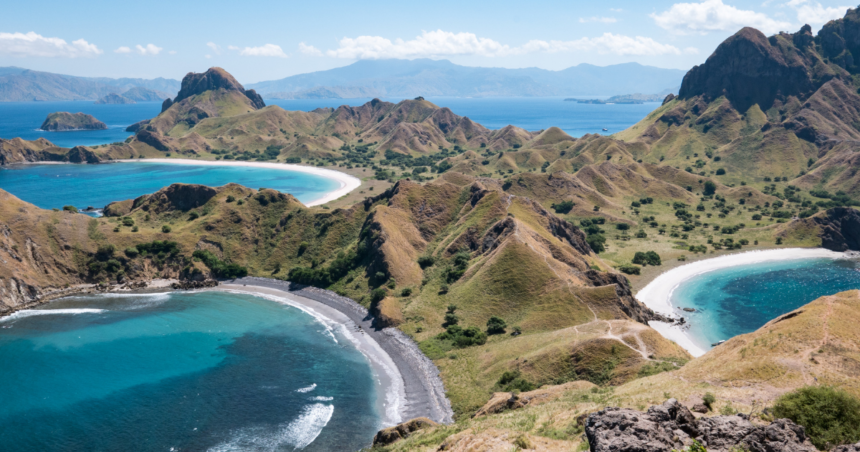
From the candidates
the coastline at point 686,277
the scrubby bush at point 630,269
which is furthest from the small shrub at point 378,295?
the scrubby bush at point 630,269

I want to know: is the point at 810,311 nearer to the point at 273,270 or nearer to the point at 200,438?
the point at 200,438

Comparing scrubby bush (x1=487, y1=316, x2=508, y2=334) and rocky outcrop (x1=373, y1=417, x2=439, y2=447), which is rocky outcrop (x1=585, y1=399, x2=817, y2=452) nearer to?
rocky outcrop (x1=373, y1=417, x2=439, y2=447)

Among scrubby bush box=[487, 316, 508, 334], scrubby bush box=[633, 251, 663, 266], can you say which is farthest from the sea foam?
scrubby bush box=[633, 251, 663, 266]

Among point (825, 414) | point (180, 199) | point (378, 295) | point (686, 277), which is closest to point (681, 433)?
point (825, 414)

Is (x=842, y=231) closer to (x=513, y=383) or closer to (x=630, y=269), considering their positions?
(x=630, y=269)

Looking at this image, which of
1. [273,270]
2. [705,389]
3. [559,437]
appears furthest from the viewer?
[273,270]

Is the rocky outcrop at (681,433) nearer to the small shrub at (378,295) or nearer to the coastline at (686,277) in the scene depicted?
the coastline at (686,277)

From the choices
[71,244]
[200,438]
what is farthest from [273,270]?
[200,438]
